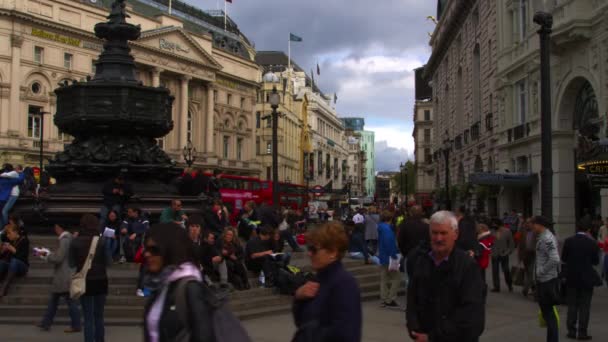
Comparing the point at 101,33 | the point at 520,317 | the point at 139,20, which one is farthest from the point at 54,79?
the point at 520,317

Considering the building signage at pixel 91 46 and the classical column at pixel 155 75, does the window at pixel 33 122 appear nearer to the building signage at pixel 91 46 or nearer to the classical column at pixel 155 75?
the building signage at pixel 91 46

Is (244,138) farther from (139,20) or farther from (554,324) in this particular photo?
(554,324)

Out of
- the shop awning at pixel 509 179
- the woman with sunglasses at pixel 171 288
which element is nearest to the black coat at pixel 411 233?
the woman with sunglasses at pixel 171 288

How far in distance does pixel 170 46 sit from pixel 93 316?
59563 mm

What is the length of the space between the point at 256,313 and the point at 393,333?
2.31 meters

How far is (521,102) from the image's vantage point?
3275 cm

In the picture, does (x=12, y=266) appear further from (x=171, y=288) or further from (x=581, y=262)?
(x=581, y=262)

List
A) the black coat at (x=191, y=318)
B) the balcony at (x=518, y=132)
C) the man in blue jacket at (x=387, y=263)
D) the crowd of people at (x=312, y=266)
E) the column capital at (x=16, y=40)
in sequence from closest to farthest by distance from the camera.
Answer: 1. the black coat at (x=191, y=318)
2. the crowd of people at (x=312, y=266)
3. the man in blue jacket at (x=387, y=263)
4. the balcony at (x=518, y=132)
5. the column capital at (x=16, y=40)

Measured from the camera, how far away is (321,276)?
4012 mm

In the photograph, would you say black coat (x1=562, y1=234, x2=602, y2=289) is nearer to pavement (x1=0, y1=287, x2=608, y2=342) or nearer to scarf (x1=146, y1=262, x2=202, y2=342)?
pavement (x1=0, y1=287, x2=608, y2=342)

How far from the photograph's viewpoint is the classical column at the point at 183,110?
6688 centimetres

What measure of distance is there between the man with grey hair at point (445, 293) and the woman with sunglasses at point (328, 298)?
0.67 metres

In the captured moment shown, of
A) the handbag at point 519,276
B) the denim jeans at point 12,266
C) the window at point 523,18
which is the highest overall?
the window at point 523,18

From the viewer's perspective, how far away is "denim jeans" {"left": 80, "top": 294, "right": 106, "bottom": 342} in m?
7.30
